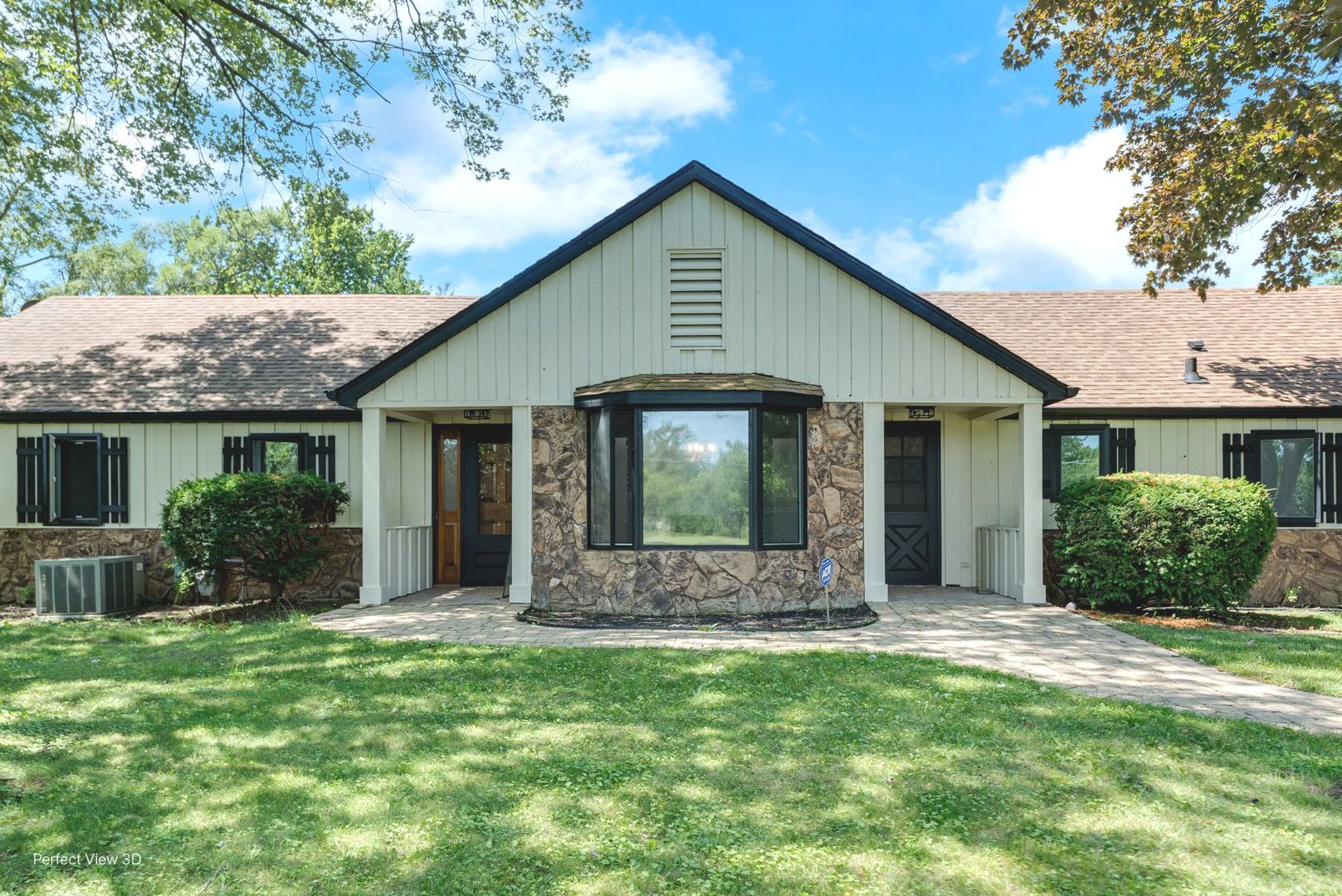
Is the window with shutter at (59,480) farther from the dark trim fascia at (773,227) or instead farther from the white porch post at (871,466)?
the white porch post at (871,466)

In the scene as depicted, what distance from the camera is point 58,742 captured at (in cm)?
479

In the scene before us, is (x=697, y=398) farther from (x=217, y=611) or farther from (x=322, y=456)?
(x=217, y=611)

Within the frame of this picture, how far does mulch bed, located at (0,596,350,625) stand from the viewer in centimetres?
982

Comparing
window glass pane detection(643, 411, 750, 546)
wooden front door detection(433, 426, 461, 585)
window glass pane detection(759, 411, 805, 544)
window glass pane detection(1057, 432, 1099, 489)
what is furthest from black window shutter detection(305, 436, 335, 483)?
window glass pane detection(1057, 432, 1099, 489)

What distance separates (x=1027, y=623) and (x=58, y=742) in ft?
27.6

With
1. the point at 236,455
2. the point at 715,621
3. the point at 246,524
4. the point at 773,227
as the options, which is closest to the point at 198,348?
the point at 236,455

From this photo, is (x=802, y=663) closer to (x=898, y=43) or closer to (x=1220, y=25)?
(x=1220, y=25)

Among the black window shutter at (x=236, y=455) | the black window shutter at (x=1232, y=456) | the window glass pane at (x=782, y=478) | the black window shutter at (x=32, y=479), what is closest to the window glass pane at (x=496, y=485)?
the black window shutter at (x=236, y=455)

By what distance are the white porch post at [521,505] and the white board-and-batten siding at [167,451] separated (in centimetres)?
269

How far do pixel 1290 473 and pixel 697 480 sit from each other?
8.48m

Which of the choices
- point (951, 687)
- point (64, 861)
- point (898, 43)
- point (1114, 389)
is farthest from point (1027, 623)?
point (898, 43)

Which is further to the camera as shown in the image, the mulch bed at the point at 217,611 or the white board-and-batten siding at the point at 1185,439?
the white board-and-batten siding at the point at 1185,439

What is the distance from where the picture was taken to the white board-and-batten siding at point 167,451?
451 inches

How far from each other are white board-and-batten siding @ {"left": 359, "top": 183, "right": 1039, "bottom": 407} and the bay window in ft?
2.43
